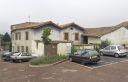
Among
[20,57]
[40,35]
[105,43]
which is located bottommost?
[20,57]

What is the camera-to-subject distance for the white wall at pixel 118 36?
135ft

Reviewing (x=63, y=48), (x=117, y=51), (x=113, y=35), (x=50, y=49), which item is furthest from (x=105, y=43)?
(x=117, y=51)

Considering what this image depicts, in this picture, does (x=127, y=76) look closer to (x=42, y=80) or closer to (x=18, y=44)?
(x=42, y=80)

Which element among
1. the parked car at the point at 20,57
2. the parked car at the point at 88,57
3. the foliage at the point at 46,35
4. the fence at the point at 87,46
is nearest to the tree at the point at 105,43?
the fence at the point at 87,46

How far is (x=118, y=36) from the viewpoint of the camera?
4247cm

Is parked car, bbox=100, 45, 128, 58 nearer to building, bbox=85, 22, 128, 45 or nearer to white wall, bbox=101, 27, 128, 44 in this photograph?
building, bbox=85, 22, 128, 45

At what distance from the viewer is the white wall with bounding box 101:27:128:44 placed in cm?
4109

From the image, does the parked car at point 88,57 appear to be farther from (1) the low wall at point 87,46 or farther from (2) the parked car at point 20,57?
(2) the parked car at point 20,57

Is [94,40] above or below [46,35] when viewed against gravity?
below

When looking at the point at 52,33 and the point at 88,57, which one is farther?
the point at 52,33

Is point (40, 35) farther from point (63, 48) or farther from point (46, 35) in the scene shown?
point (46, 35)

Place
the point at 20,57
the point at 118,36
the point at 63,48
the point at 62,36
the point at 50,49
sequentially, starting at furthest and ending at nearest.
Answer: the point at 62,36
the point at 118,36
the point at 63,48
the point at 50,49
the point at 20,57

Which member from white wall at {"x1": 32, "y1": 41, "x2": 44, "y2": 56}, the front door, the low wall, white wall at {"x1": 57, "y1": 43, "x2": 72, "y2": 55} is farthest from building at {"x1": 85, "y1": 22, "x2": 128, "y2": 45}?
white wall at {"x1": 32, "y1": 41, "x2": 44, "y2": 56}

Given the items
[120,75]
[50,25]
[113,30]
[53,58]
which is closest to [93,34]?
[113,30]
